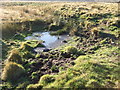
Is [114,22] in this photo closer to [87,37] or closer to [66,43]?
[87,37]

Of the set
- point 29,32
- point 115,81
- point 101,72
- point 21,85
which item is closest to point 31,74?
point 21,85

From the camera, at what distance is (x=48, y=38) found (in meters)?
18.5

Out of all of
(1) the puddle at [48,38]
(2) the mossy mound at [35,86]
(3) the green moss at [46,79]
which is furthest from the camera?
(1) the puddle at [48,38]

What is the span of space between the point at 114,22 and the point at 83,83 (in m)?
13.4

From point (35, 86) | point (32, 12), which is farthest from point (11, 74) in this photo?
point (32, 12)

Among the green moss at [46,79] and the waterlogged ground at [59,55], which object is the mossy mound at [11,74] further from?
the green moss at [46,79]

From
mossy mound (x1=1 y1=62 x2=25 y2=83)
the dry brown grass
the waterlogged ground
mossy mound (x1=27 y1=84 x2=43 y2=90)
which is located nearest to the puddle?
the waterlogged ground

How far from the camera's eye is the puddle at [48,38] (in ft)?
53.7

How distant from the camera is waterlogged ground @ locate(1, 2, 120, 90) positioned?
9.73m

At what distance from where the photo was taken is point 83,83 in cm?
913

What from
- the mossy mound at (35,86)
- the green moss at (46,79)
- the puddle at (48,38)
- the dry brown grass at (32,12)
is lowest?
the mossy mound at (35,86)

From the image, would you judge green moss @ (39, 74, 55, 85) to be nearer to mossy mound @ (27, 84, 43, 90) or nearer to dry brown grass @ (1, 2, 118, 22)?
mossy mound @ (27, 84, 43, 90)

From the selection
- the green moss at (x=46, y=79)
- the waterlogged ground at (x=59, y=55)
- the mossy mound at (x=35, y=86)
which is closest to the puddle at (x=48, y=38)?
the waterlogged ground at (x=59, y=55)

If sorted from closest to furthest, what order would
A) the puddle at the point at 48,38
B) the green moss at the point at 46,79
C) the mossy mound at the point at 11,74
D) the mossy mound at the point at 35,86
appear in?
the mossy mound at the point at 35,86 → the green moss at the point at 46,79 → the mossy mound at the point at 11,74 → the puddle at the point at 48,38
